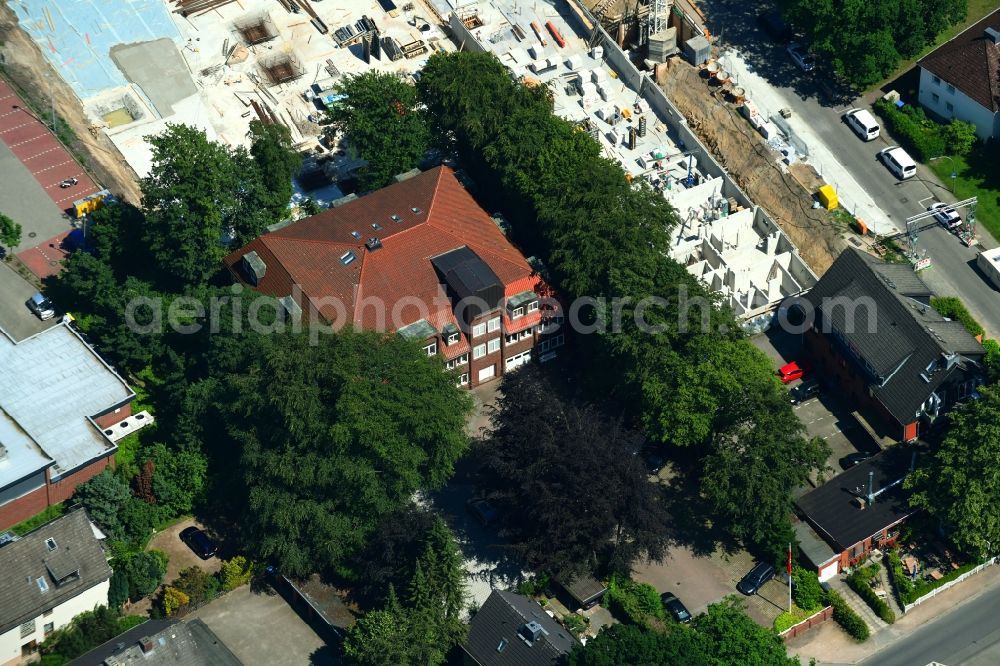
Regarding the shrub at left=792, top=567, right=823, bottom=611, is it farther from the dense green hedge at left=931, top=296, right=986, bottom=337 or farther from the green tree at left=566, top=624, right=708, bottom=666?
the dense green hedge at left=931, top=296, right=986, bottom=337

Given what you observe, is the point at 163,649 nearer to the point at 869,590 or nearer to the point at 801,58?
the point at 869,590

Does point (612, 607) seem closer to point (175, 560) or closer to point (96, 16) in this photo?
point (175, 560)

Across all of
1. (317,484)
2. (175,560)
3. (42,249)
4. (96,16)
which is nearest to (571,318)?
(317,484)

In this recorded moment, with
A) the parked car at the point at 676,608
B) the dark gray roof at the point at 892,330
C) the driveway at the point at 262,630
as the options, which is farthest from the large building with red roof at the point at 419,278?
the parked car at the point at 676,608

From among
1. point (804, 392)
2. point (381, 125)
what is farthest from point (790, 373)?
point (381, 125)

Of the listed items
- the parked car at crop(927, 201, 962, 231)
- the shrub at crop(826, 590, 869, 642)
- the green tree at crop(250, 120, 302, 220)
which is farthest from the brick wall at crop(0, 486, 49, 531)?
the parked car at crop(927, 201, 962, 231)
